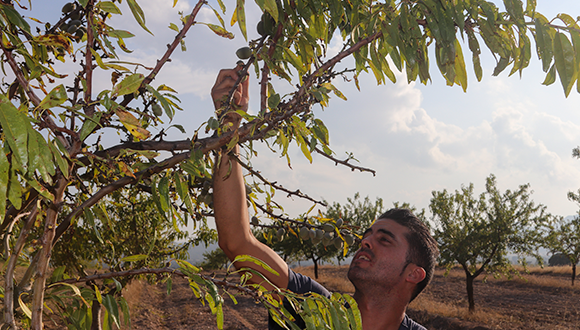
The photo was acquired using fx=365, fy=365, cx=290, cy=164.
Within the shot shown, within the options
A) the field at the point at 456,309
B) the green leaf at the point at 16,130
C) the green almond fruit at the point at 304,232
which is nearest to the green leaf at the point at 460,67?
the green almond fruit at the point at 304,232

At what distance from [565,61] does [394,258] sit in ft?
5.89

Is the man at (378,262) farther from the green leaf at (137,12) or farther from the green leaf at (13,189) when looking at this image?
the green leaf at (13,189)

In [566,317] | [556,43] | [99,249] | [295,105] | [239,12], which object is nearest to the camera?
[239,12]

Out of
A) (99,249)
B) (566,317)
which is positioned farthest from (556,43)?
(566,317)

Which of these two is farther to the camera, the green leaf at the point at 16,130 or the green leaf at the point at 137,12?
the green leaf at the point at 137,12

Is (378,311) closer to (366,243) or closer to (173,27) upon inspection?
(366,243)

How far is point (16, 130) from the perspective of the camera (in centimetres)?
63

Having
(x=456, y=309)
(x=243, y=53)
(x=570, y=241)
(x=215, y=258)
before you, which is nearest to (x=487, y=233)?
(x=456, y=309)

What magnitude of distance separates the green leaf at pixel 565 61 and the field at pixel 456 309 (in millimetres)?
14698

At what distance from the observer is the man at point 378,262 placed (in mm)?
2053

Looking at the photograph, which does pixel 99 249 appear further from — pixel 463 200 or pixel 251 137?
pixel 463 200

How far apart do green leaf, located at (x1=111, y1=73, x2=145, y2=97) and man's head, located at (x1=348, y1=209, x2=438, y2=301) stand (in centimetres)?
198

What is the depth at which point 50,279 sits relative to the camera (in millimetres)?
1337

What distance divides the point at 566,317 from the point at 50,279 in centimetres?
2034
